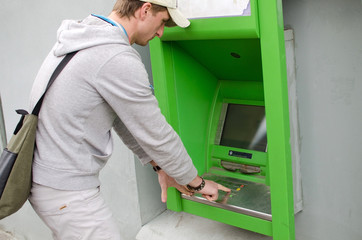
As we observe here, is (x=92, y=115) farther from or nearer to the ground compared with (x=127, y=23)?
nearer to the ground

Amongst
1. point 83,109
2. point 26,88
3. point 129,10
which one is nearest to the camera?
point 83,109

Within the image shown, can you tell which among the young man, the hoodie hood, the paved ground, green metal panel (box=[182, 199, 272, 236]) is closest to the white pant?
the young man

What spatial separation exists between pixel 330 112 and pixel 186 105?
A: 0.81m

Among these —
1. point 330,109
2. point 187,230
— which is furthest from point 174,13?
point 187,230

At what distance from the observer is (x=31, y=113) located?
175 centimetres

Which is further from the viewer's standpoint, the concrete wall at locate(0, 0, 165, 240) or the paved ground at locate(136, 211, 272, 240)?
the concrete wall at locate(0, 0, 165, 240)

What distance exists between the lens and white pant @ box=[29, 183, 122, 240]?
1776mm

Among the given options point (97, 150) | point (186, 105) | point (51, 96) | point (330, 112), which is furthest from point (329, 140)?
point (51, 96)

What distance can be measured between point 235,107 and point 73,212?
1.30m

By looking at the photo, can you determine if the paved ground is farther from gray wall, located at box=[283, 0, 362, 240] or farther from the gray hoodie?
the gray hoodie

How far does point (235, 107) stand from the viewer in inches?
108

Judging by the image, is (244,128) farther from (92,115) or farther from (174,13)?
(92,115)

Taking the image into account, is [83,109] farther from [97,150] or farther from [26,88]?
[26,88]

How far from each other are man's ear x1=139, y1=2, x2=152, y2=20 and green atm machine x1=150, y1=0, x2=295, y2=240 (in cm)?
32
